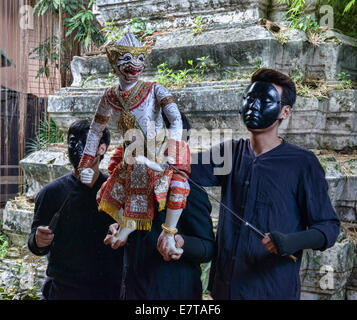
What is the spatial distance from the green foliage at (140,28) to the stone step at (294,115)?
926 mm

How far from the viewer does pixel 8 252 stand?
11.7 ft

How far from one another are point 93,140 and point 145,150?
278 millimetres

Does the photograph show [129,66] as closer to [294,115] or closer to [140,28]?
[294,115]

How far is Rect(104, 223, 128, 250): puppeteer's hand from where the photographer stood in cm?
226

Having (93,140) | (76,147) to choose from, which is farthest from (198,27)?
(93,140)

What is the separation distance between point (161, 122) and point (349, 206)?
5.42 feet

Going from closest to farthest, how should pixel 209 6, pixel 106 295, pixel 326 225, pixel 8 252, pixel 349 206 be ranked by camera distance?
1. pixel 326 225
2. pixel 106 295
3. pixel 349 206
4. pixel 8 252
5. pixel 209 6

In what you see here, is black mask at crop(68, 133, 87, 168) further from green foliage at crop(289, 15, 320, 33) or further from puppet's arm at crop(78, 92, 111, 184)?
green foliage at crop(289, 15, 320, 33)

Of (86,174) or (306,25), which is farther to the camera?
(306,25)

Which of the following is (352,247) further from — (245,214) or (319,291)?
(245,214)

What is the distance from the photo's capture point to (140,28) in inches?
160

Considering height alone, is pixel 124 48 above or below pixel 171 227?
above

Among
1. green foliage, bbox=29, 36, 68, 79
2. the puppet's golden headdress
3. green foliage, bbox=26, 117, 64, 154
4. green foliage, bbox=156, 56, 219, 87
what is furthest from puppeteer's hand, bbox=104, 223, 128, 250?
green foliage, bbox=29, 36, 68, 79

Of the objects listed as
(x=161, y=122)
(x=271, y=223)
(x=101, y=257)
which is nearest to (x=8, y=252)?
(x=101, y=257)
